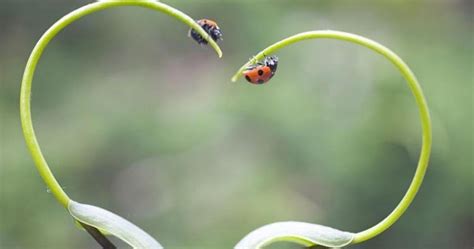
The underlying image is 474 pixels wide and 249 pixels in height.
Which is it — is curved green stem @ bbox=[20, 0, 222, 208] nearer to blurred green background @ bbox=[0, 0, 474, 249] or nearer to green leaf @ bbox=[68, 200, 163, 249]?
green leaf @ bbox=[68, 200, 163, 249]

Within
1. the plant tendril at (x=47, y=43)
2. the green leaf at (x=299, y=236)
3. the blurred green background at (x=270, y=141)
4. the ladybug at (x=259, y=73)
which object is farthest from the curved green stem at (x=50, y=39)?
the blurred green background at (x=270, y=141)

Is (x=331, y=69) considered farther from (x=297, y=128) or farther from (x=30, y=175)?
(x=30, y=175)

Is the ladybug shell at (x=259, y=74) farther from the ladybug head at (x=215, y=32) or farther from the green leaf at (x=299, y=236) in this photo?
the green leaf at (x=299, y=236)

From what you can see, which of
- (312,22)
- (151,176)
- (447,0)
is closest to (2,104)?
(151,176)

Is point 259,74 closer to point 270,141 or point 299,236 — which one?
point 299,236

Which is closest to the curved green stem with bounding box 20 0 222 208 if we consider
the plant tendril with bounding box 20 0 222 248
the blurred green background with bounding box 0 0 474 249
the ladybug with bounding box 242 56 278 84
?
the plant tendril with bounding box 20 0 222 248

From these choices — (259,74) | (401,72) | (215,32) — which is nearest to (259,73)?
(259,74)
